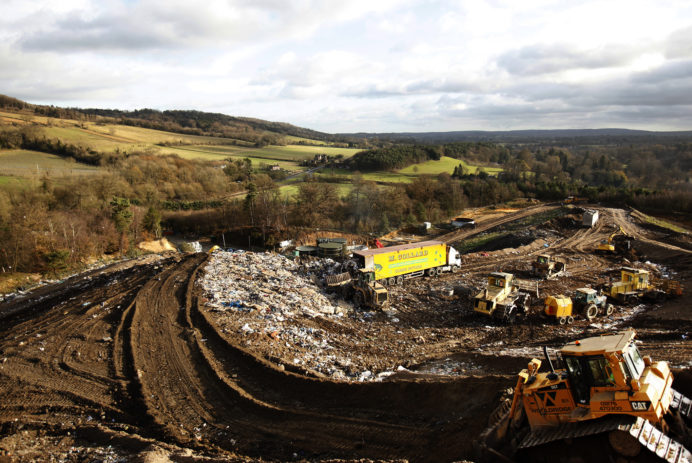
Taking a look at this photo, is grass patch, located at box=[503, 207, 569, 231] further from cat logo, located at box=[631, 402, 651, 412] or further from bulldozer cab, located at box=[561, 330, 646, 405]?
cat logo, located at box=[631, 402, 651, 412]

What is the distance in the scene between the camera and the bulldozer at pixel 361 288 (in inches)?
656

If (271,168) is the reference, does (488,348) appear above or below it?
below

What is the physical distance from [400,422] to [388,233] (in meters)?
34.3

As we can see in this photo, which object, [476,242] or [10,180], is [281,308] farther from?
[10,180]

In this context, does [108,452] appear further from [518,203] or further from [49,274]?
[518,203]

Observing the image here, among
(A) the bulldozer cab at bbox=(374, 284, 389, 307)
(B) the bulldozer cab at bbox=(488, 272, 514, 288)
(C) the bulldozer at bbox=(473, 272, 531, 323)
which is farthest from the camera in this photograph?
(A) the bulldozer cab at bbox=(374, 284, 389, 307)

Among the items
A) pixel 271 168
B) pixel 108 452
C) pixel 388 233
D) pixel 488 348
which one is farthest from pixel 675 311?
pixel 271 168

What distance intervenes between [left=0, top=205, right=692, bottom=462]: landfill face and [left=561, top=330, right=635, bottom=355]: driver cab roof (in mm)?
2306

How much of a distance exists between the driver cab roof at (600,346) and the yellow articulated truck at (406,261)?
42.6 feet

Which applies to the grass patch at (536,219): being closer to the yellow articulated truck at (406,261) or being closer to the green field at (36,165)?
the yellow articulated truck at (406,261)

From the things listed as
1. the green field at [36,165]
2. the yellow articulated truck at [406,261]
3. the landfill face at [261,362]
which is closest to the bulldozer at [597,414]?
the landfill face at [261,362]

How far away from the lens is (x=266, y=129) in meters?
130

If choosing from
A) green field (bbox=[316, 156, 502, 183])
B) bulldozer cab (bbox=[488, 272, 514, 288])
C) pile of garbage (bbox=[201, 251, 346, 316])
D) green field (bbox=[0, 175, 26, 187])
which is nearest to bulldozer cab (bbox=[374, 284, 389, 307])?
pile of garbage (bbox=[201, 251, 346, 316])

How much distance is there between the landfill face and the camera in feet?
25.9
